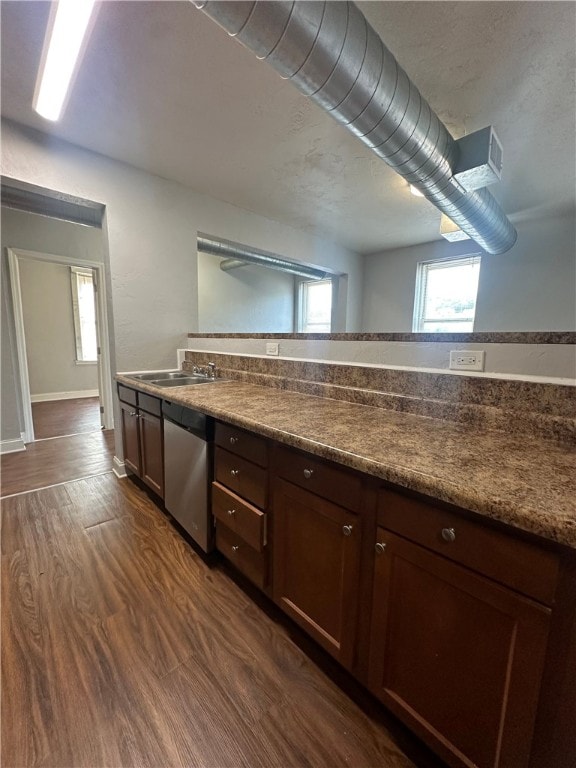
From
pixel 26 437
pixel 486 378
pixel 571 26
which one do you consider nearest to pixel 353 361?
pixel 486 378

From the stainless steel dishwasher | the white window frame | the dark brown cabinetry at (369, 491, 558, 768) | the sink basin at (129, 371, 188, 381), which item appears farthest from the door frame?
the white window frame

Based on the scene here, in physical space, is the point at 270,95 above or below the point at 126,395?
above

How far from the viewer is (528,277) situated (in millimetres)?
3859

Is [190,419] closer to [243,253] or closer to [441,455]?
[441,455]

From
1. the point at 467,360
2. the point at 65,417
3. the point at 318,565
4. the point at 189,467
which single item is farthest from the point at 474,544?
the point at 65,417

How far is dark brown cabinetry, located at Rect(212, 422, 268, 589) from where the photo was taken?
1.26 metres

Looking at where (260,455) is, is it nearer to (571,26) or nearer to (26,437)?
(571,26)

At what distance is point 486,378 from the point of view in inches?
45.4

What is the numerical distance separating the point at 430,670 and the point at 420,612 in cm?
15

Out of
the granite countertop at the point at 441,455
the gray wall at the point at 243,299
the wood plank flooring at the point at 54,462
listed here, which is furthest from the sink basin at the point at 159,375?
the gray wall at the point at 243,299

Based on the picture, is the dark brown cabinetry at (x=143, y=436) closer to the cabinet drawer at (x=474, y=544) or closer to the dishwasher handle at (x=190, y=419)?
the dishwasher handle at (x=190, y=419)

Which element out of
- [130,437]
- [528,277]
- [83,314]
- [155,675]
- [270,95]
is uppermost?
[270,95]

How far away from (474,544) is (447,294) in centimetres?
486

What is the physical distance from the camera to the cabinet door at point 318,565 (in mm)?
979
